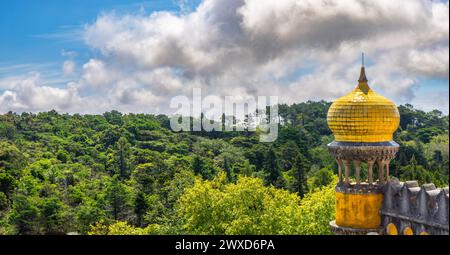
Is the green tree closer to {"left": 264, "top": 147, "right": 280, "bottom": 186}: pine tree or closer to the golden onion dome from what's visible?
{"left": 264, "top": 147, "right": 280, "bottom": 186}: pine tree

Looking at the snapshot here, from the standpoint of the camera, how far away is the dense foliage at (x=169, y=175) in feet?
139

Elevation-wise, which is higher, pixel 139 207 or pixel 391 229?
pixel 391 229

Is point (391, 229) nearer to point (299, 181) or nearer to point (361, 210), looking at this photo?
point (361, 210)

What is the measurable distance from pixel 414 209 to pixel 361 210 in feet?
8.50

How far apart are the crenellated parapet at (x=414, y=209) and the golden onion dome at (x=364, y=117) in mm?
1851

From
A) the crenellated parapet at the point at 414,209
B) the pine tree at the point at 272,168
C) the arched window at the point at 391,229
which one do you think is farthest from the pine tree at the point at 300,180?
the arched window at the point at 391,229

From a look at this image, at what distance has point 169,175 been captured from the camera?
3342 inches

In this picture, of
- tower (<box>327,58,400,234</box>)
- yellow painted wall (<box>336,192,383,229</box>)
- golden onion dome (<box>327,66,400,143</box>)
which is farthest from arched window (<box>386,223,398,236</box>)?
golden onion dome (<box>327,66,400,143</box>)

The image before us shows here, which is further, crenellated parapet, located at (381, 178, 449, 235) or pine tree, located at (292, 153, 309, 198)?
pine tree, located at (292, 153, 309, 198)

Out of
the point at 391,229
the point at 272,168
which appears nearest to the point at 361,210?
the point at 391,229

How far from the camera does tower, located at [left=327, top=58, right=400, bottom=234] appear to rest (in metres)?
23.7

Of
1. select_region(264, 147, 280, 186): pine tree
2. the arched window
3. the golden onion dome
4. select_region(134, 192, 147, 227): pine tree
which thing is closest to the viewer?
the arched window
